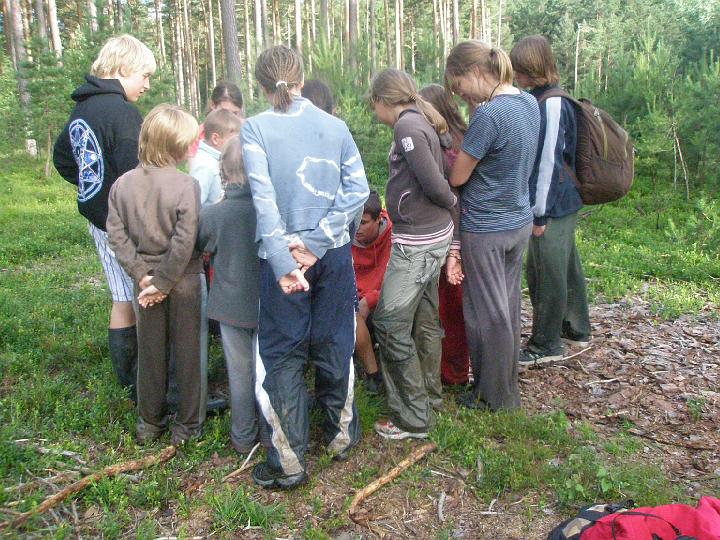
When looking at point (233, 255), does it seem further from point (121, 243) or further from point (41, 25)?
point (41, 25)

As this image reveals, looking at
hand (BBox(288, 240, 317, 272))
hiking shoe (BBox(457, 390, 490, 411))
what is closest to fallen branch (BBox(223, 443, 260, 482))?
hand (BBox(288, 240, 317, 272))

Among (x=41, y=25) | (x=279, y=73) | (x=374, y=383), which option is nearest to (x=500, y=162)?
(x=279, y=73)

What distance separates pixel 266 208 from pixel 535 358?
278cm

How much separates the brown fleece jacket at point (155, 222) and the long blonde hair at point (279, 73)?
73 cm

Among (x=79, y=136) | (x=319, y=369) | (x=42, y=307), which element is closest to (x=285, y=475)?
(x=319, y=369)

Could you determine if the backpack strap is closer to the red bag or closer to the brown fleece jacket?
the red bag

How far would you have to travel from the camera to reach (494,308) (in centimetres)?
386

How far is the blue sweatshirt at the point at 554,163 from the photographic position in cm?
418

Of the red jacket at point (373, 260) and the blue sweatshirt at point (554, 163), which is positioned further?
the red jacket at point (373, 260)

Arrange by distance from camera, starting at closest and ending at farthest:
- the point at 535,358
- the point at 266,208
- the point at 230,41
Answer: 1. the point at 266,208
2. the point at 535,358
3. the point at 230,41

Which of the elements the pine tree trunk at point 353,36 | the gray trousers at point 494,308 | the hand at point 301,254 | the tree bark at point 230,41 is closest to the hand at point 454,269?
the gray trousers at point 494,308

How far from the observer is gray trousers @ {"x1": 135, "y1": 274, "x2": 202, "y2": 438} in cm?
351

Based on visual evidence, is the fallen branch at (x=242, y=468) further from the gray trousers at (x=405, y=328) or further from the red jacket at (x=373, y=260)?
the red jacket at (x=373, y=260)

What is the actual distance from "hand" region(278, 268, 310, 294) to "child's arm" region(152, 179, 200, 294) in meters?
0.69
